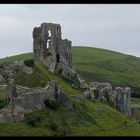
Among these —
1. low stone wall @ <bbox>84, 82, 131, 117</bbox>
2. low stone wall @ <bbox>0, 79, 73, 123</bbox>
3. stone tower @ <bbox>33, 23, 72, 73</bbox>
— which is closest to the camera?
low stone wall @ <bbox>0, 79, 73, 123</bbox>

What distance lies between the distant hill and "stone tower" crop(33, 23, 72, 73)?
44.0 metres

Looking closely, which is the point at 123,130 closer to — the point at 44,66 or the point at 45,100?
the point at 45,100

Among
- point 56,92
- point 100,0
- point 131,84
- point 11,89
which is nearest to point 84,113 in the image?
point 56,92

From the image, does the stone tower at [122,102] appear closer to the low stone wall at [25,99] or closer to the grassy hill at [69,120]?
the grassy hill at [69,120]

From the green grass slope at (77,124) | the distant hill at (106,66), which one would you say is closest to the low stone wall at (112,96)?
the green grass slope at (77,124)

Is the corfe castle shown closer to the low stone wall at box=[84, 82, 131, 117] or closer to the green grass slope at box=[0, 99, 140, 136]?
the low stone wall at box=[84, 82, 131, 117]

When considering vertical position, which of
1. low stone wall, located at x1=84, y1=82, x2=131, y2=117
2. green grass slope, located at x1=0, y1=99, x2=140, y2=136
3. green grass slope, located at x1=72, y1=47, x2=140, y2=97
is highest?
green grass slope, located at x1=72, y1=47, x2=140, y2=97

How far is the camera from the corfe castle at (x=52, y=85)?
164ft

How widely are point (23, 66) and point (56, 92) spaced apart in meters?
9.11

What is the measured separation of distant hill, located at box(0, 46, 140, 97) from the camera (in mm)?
136875

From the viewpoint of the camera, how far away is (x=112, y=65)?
16588 cm

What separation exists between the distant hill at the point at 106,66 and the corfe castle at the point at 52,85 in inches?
1755

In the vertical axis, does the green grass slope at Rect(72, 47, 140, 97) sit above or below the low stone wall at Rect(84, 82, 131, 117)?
above

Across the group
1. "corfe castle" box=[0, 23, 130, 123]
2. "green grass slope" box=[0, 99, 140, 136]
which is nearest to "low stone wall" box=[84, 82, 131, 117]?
"corfe castle" box=[0, 23, 130, 123]
